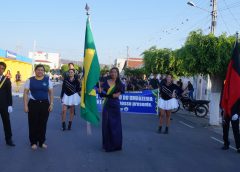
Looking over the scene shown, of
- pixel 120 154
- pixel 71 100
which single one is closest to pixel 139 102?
pixel 71 100

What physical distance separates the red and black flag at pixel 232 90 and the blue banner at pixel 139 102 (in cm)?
534

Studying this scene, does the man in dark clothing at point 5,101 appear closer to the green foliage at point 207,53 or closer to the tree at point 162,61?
the green foliage at point 207,53

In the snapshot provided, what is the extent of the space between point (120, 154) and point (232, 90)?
344 cm

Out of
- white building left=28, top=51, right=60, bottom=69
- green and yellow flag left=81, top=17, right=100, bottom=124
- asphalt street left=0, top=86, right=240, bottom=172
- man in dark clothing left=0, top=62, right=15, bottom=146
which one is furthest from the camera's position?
white building left=28, top=51, right=60, bottom=69

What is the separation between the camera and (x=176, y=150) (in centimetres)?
1023

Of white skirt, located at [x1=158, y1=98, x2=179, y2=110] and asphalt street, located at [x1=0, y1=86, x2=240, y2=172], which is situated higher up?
white skirt, located at [x1=158, y1=98, x2=179, y2=110]

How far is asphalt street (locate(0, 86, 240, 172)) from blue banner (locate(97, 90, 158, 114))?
263cm

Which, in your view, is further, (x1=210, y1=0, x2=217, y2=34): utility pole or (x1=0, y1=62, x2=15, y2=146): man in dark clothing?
(x1=210, y1=0, x2=217, y2=34): utility pole

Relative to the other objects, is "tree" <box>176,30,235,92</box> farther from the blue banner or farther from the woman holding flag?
the woman holding flag

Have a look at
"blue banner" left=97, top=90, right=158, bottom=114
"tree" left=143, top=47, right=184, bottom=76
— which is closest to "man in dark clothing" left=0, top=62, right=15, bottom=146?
"blue banner" left=97, top=90, right=158, bottom=114

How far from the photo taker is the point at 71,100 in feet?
41.0

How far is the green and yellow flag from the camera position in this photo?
31.9ft

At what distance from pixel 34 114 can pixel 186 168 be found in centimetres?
329

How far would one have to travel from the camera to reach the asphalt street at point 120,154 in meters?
7.82
